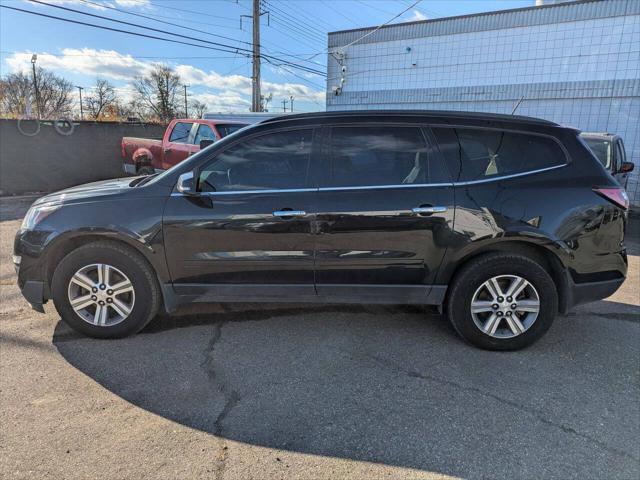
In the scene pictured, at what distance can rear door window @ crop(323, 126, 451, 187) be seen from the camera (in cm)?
350

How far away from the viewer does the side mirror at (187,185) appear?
3439 millimetres

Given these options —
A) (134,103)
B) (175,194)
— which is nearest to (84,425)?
(175,194)

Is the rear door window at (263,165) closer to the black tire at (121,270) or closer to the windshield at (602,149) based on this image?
the black tire at (121,270)

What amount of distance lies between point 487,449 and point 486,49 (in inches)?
590

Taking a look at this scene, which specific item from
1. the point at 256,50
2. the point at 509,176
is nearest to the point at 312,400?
the point at 509,176

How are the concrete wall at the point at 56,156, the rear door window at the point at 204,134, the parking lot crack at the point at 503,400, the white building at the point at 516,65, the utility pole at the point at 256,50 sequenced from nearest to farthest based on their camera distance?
the parking lot crack at the point at 503,400
the rear door window at the point at 204,134
the white building at the point at 516,65
the concrete wall at the point at 56,156
the utility pole at the point at 256,50

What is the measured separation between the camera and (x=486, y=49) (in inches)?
574

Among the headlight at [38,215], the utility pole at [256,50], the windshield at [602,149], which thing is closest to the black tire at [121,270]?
the headlight at [38,215]

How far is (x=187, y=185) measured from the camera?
136 inches

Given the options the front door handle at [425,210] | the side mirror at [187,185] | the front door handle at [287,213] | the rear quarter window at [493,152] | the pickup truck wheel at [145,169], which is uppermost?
the rear quarter window at [493,152]

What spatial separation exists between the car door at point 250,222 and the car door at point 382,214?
16 cm

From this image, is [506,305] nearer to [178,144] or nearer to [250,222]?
[250,222]

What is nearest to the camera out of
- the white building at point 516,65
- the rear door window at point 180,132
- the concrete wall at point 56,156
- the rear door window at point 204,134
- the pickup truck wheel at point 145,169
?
the rear door window at point 204,134

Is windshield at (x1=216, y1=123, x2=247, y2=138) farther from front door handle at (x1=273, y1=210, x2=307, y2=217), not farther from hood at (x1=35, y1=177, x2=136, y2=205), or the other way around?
front door handle at (x1=273, y1=210, x2=307, y2=217)
